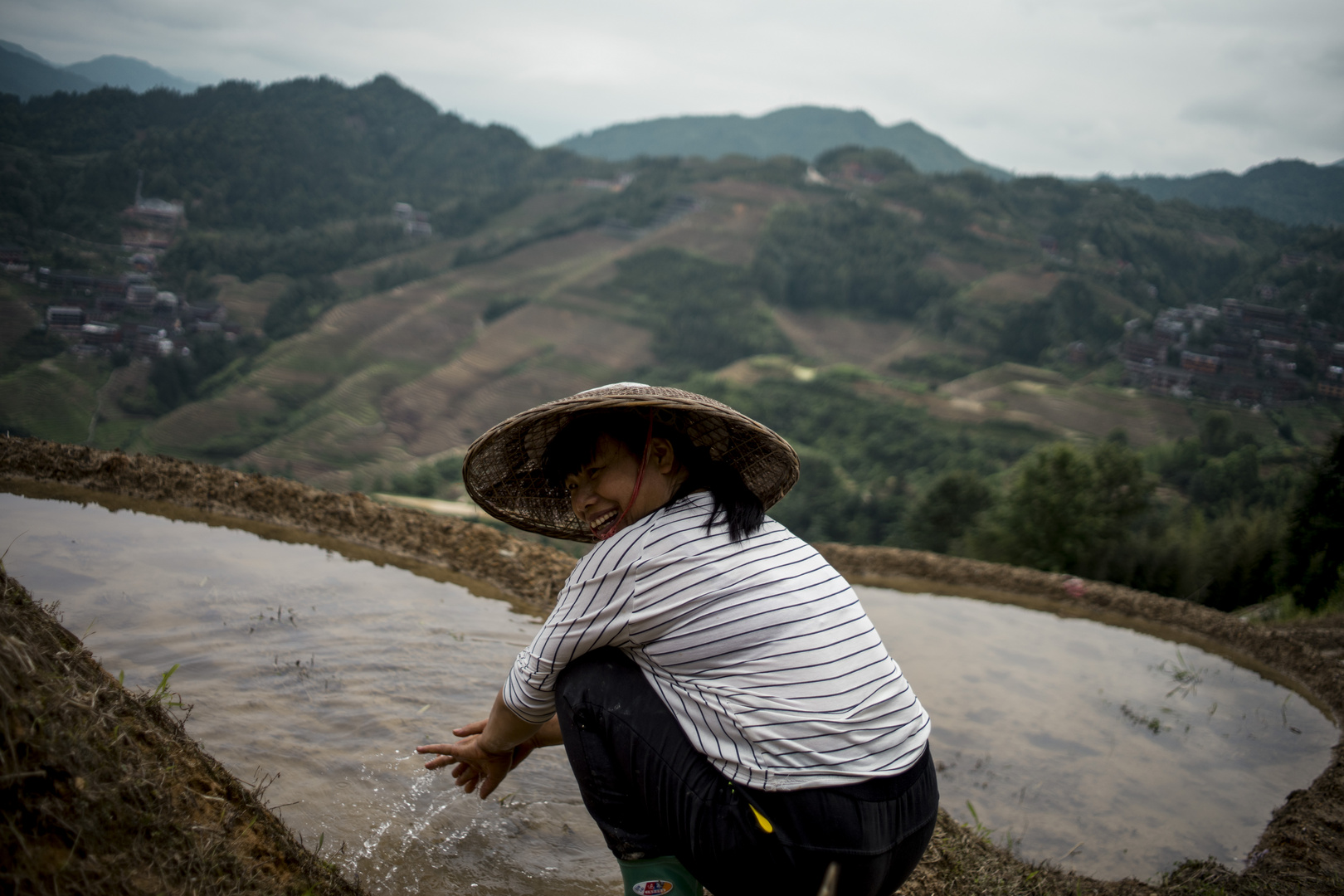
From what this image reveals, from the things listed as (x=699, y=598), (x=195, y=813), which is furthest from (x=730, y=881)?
(x=195, y=813)

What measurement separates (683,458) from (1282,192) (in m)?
106

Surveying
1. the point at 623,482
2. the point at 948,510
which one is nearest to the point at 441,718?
the point at 623,482

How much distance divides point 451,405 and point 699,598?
160 feet

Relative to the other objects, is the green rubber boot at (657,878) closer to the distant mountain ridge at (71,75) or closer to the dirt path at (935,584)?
the dirt path at (935,584)

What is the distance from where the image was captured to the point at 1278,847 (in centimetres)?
270

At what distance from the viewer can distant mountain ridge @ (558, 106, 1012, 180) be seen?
→ 506 ft

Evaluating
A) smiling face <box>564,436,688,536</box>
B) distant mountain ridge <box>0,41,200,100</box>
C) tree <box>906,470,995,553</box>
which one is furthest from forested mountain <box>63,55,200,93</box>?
smiling face <box>564,436,688,536</box>

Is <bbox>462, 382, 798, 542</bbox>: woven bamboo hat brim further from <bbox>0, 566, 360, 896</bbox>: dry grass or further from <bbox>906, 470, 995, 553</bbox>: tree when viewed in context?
<bbox>906, 470, 995, 553</bbox>: tree

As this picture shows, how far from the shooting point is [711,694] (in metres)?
1.25

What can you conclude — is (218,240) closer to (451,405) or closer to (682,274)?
(451,405)

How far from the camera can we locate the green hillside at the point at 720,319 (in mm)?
22234

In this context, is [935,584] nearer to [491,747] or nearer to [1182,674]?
[1182,674]

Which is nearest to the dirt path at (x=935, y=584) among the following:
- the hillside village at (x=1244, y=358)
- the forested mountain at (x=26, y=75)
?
the forested mountain at (x=26, y=75)

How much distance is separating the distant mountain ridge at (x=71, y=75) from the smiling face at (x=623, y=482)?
18643 millimetres
